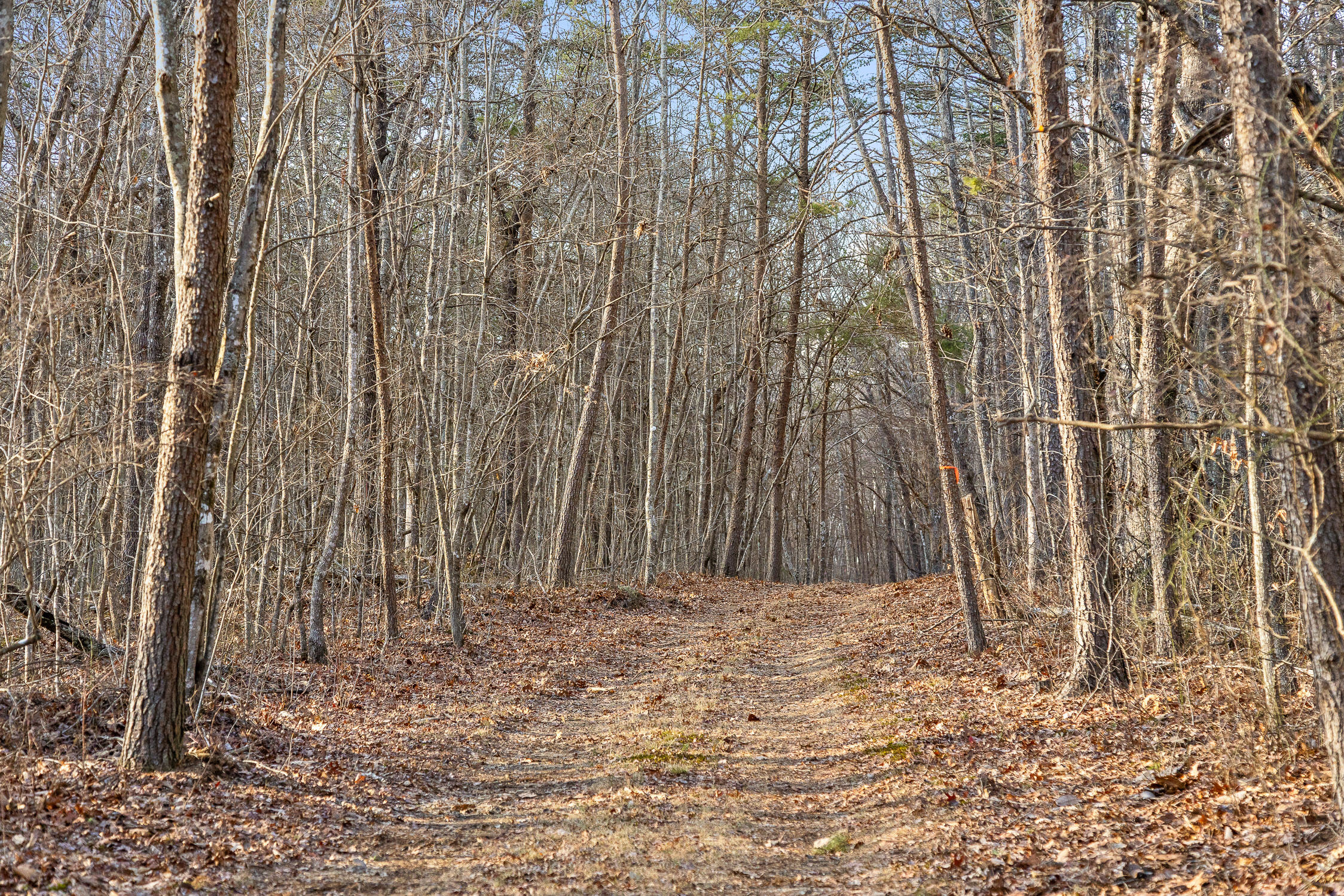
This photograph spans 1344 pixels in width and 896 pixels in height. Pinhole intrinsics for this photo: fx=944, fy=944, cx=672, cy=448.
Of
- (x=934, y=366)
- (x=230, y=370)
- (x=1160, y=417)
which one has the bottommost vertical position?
(x=1160, y=417)

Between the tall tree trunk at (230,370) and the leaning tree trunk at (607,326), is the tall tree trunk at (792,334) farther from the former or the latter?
the tall tree trunk at (230,370)

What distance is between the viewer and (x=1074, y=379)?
7699 millimetres

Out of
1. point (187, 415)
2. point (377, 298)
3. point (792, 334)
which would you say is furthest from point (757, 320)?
point (187, 415)

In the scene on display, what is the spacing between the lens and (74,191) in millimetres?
10094

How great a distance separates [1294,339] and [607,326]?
13.3 m

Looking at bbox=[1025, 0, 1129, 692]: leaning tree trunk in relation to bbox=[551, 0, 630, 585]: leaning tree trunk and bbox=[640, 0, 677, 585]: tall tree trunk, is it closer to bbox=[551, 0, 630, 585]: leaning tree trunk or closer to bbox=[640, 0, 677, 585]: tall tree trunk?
bbox=[551, 0, 630, 585]: leaning tree trunk

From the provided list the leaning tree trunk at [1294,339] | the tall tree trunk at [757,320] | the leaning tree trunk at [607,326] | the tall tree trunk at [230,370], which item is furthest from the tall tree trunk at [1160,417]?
the tall tree trunk at [757,320]

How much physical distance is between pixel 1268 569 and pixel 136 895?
20.8 ft

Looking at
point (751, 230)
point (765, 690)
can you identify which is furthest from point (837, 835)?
point (751, 230)

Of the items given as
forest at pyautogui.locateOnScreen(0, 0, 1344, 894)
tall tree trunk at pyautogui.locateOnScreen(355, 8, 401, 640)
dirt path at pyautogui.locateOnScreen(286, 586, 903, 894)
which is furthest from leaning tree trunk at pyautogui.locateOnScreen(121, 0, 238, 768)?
tall tree trunk at pyautogui.locateOnScreen(355, 8, 401, 640)

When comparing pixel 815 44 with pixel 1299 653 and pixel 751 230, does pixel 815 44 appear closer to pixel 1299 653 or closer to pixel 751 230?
pixel 751 230

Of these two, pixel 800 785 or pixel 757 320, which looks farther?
pixel 757 320

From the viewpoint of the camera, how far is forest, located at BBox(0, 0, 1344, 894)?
466 cm

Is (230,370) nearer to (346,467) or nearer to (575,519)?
(346,467)
